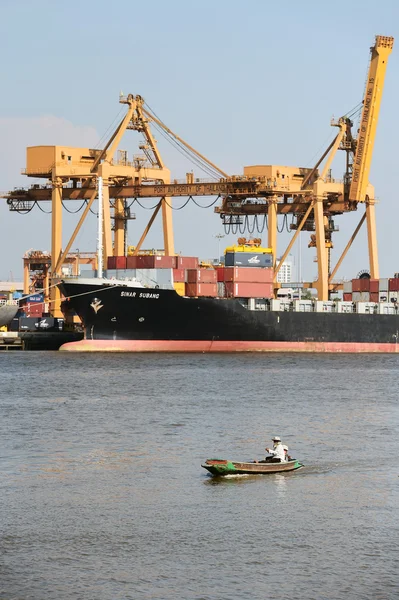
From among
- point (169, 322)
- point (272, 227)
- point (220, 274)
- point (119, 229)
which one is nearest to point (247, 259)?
point (220, 274)

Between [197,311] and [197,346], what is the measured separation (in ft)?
10.9

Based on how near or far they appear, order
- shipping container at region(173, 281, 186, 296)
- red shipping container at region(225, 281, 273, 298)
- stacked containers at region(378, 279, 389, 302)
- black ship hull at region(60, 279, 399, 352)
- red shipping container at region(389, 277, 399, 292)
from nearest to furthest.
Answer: black ship hull at region(60, 279, 399, 352) → shipping container at region(173, 281, 186, 296) → red shipping container at region(225, 281, 273, 298) → red shipping container at region(389, 277, 399, 292) → stacked containers at region(378, 279, 389, 302)

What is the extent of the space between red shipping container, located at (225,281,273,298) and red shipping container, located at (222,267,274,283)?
0.33 metres

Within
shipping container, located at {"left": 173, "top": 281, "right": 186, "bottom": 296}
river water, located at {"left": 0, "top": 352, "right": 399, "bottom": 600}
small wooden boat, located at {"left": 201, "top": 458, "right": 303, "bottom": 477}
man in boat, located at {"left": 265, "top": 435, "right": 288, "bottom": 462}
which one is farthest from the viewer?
shipping container, located at {"left": 173, "top": 281, "right": 186, "bottom": 296}

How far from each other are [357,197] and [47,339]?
29.9 m

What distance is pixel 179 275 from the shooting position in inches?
3066

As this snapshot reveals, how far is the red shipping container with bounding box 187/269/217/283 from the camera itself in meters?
77.5

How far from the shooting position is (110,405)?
47.2 meters

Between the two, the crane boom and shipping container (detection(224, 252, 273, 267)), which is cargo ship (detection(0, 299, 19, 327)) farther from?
the crane boom

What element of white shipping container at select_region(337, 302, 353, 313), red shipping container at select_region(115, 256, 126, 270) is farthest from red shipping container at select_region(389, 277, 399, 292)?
red shipping container at select_region(115, 256, 126, 270)

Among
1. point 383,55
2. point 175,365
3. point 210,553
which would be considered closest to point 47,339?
point 175,365

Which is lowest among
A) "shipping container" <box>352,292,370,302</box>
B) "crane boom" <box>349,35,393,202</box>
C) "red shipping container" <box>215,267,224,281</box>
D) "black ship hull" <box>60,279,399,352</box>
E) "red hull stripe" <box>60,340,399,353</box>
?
"red hull stripe" <box>60,340,399,353</box>

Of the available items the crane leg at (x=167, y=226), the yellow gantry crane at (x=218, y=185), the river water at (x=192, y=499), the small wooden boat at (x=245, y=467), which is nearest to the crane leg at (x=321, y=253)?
the yellow gantry crane at (x=218, y=185)

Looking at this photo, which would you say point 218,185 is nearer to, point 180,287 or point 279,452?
point 180,287
